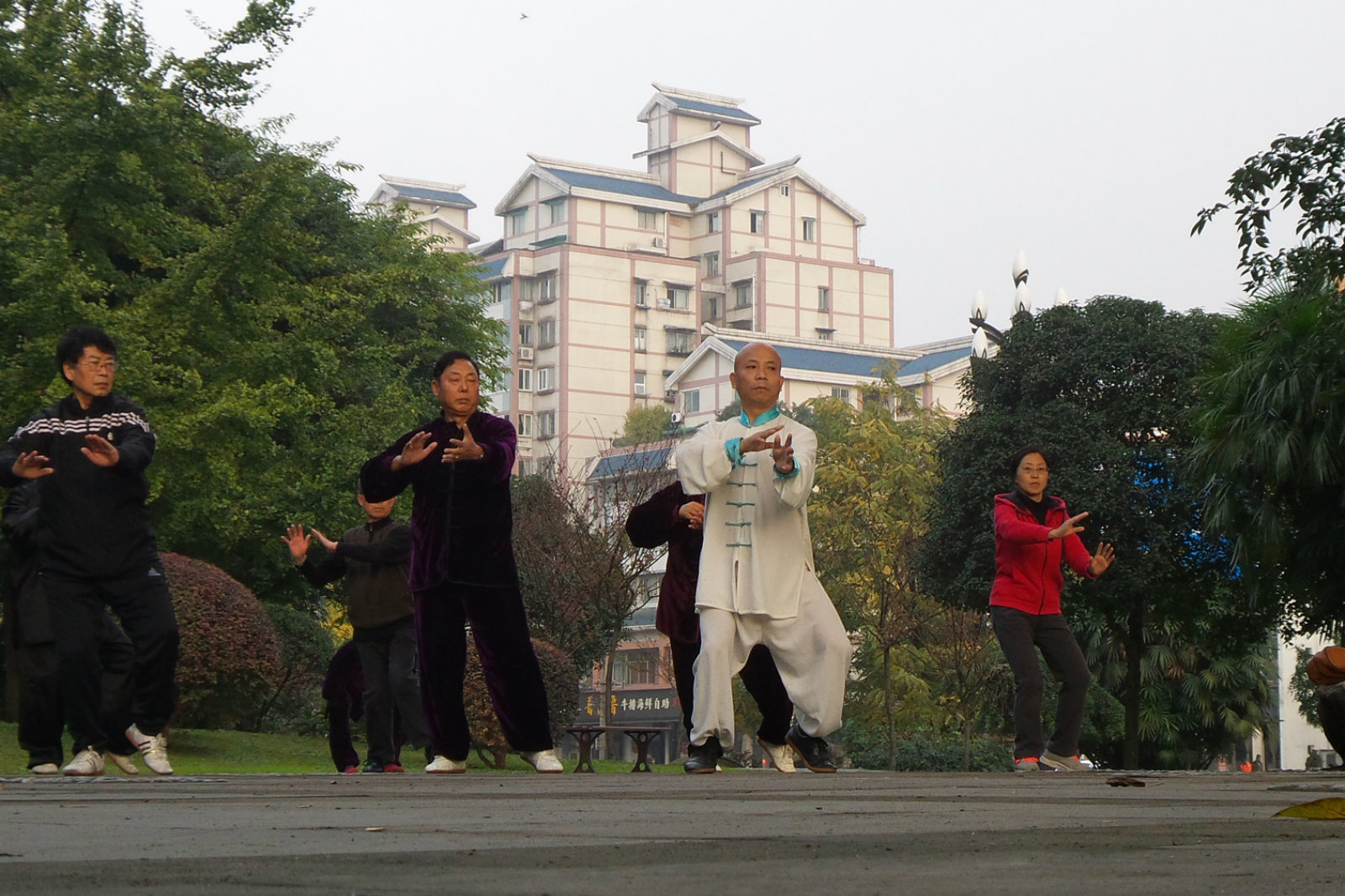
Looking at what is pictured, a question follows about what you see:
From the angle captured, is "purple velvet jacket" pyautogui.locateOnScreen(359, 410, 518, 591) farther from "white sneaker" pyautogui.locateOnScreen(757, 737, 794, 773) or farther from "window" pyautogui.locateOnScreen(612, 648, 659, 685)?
"window" pyautogui.locateOnScreen(612, 648, 659, 685)

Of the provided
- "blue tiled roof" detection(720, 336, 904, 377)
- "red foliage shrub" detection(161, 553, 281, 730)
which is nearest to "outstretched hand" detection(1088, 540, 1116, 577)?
"red foliage shrub" detection(161, 553, 281, 730)

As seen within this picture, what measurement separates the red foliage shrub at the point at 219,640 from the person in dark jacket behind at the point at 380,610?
30.9 feet

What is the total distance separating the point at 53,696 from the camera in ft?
31.6

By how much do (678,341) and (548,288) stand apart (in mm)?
8548

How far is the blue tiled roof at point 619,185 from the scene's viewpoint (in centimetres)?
11575

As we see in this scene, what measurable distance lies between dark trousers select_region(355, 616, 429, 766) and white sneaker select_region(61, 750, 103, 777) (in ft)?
8.45

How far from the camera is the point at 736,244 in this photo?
117875mm

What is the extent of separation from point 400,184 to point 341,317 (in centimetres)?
10040

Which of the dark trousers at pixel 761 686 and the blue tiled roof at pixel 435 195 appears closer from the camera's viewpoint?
the dark trousers at pixel 761 686

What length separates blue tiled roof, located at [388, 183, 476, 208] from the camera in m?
129

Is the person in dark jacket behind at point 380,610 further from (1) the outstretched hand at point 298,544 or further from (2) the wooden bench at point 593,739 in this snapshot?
(2) the wooden bench at point 593,739

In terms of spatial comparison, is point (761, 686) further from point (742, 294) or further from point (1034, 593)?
point (742, 294)

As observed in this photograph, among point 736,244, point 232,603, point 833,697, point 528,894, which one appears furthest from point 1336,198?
point 736,244

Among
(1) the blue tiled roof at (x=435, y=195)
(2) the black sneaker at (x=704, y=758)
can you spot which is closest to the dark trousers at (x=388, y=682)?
(2) the black sneaker at (x=704, y=758)
